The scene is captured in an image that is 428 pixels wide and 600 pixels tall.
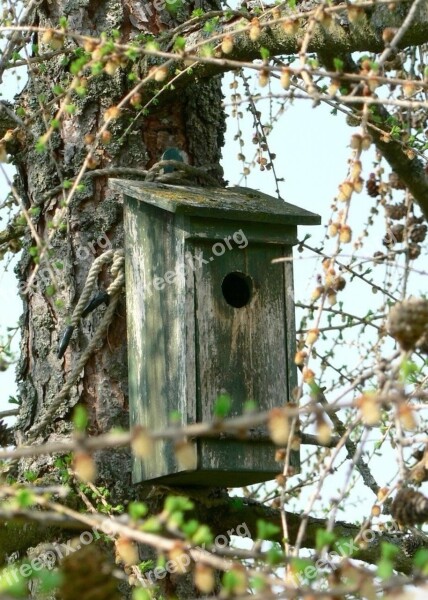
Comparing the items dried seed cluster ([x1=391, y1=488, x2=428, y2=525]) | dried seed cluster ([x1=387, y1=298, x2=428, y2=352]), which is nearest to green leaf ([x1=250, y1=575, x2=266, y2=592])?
dried seed cluster ([x1=387, y1=298, x2=428, y2=352])

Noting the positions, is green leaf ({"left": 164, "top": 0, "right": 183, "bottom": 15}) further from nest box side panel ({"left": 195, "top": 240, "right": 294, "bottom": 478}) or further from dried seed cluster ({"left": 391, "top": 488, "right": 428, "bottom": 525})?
dried seed cluster ({"left": 391, "top": 488, "right": 428, "bottom": 525})

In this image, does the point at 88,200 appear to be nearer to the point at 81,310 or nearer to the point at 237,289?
the point at 81,310

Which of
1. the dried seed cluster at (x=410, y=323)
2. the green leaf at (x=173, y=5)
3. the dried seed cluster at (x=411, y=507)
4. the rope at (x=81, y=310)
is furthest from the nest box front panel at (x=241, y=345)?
the dried seed cluster at (x=410, y=323)

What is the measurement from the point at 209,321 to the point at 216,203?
317 mm

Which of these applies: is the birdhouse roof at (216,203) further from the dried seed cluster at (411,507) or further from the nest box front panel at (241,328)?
the dried seed cluster at (411,507)

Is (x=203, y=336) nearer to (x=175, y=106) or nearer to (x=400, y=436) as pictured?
(x=175, y=106)

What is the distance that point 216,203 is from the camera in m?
3.28

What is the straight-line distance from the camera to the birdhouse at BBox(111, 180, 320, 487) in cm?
320

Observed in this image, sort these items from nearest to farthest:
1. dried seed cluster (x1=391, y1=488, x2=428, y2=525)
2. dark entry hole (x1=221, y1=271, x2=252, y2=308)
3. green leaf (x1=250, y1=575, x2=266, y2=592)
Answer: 1. green leaf (x1=250, y1=575, x2=266, y2=592)
2. dried seed cluster (x1=391, y1=488, x2=428, y2=525)
3. dark entry hole (x1=221, y1=271, x2=252, y2=308)

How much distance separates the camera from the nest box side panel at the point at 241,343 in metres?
3.20

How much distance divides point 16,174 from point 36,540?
1252mm

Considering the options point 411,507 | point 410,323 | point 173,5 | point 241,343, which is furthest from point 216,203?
point 410,323

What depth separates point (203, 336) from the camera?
323 cm

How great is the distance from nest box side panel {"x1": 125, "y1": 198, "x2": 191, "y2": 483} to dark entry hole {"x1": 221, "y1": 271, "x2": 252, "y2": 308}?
0.17 metres
